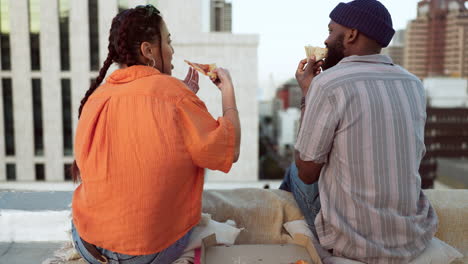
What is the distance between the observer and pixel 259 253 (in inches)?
44.1

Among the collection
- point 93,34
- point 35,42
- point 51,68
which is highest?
point 93,34

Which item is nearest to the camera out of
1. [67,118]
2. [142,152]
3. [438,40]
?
[142,152]

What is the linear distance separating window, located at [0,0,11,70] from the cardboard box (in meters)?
28.5

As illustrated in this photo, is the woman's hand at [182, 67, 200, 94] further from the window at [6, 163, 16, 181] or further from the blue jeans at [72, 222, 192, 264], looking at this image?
the window at [6, 163, 16, 181]

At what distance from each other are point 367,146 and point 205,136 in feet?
1.38

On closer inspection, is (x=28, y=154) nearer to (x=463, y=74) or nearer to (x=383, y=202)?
(x=383, y=202)

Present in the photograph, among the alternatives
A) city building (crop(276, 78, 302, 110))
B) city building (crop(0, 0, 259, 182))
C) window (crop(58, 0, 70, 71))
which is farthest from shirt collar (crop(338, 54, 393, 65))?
city building (crop(276, 78, 302, 110))

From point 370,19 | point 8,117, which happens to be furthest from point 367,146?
point 8,117

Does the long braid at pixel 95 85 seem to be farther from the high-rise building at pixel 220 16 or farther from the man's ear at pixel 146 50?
the high-rise building at pixel 220 16

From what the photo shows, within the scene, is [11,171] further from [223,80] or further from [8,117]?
[223,80]

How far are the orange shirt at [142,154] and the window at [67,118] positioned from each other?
27268mm

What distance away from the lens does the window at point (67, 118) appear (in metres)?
26.3

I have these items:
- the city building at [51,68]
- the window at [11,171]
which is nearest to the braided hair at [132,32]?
the city building at [51,68]

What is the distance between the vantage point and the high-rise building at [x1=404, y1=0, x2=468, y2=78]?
5359cm
